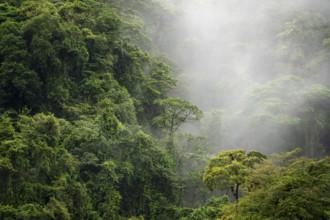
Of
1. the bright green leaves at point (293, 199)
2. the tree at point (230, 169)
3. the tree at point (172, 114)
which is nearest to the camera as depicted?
the bright green leaves at point (293, 199)

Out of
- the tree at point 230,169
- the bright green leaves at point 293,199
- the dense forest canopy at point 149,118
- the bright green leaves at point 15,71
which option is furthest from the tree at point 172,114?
the bright green leaves at point 293,199

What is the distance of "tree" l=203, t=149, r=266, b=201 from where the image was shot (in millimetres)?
17500

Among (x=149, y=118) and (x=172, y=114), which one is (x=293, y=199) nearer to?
(x=172, y=114)

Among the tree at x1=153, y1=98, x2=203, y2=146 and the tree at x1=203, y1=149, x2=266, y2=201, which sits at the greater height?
the tree at x1=153, y1=98, x2=203, y2=146

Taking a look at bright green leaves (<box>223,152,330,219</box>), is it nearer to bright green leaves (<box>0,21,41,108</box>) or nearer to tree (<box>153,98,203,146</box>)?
bright green leaves (<box>0,21,41,108</box>)

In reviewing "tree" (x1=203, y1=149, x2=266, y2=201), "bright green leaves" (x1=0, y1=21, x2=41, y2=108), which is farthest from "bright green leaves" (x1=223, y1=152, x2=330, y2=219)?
"bright green leaves" (x1=0, y1=21, x2=41, y2=108)

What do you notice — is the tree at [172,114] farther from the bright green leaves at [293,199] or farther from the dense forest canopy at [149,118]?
the bright green leaves at [293,199]

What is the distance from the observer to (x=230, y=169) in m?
17.8

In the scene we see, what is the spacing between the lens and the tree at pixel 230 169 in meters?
17.5

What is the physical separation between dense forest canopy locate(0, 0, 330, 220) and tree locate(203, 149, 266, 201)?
0.06m

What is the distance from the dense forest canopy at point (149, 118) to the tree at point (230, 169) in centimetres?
6

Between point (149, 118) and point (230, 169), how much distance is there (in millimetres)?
13561

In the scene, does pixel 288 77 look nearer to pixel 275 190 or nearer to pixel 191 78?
pixel 191 78

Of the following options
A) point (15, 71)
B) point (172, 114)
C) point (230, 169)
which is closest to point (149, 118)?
point (172, 114)
